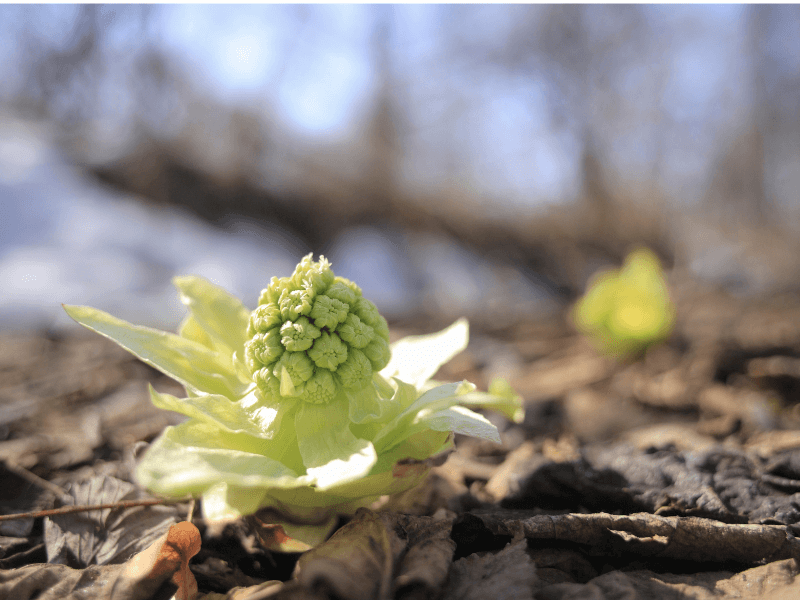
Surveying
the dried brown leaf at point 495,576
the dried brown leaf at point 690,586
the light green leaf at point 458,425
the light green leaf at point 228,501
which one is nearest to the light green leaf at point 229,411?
the light green leaf at point 228,501

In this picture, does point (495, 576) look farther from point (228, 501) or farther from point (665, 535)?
point (228, 501)

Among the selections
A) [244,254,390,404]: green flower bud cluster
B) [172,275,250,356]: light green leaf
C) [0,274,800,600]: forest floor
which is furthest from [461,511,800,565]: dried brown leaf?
[172,275,250,356]: light green leaf

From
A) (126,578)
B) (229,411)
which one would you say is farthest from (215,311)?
(126,578)

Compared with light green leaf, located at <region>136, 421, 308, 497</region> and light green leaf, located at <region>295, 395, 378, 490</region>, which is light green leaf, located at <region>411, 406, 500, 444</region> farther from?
light green leaf, located at <region>136, 421, 308, 497</region>

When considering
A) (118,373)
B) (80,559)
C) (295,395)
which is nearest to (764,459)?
(295,395)

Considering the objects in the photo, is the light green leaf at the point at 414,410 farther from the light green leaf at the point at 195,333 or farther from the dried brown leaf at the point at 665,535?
the light green leaf at the point at 195,333

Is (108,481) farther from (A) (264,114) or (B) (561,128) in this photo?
(B) (561,128)
